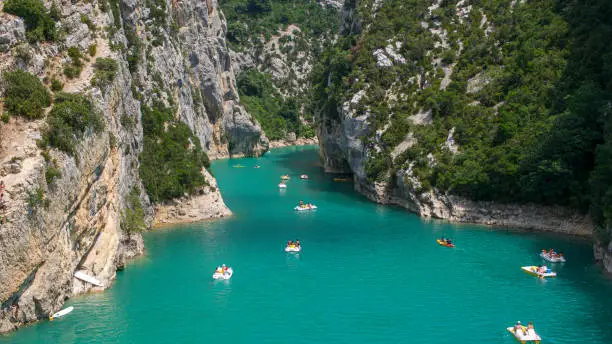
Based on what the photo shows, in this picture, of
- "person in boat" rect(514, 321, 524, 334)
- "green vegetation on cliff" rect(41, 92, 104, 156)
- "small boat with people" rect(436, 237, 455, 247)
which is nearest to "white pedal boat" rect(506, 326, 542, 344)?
"person in boat" rect(514, 321, 524, 334)

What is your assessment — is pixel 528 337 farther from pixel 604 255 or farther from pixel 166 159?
pixel 166 159

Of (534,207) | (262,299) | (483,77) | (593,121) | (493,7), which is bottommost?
(262,299)

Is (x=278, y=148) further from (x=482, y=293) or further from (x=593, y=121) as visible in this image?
(x=482, y=293)

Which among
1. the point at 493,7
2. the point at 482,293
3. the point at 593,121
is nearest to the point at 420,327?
the point at 482,293

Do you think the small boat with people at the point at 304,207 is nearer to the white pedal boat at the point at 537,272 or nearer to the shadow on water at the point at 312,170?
the shadow on water at the point at 312,170

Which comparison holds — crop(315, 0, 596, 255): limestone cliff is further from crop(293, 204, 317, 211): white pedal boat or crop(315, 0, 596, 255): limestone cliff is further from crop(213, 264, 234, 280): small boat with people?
crop(213, 264, 234, 280): small boat with people

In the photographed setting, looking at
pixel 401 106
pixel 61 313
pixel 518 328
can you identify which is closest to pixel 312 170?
pixel 401 106

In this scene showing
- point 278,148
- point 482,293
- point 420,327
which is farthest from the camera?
point 278,148

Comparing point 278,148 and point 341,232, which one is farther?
point 278,148
